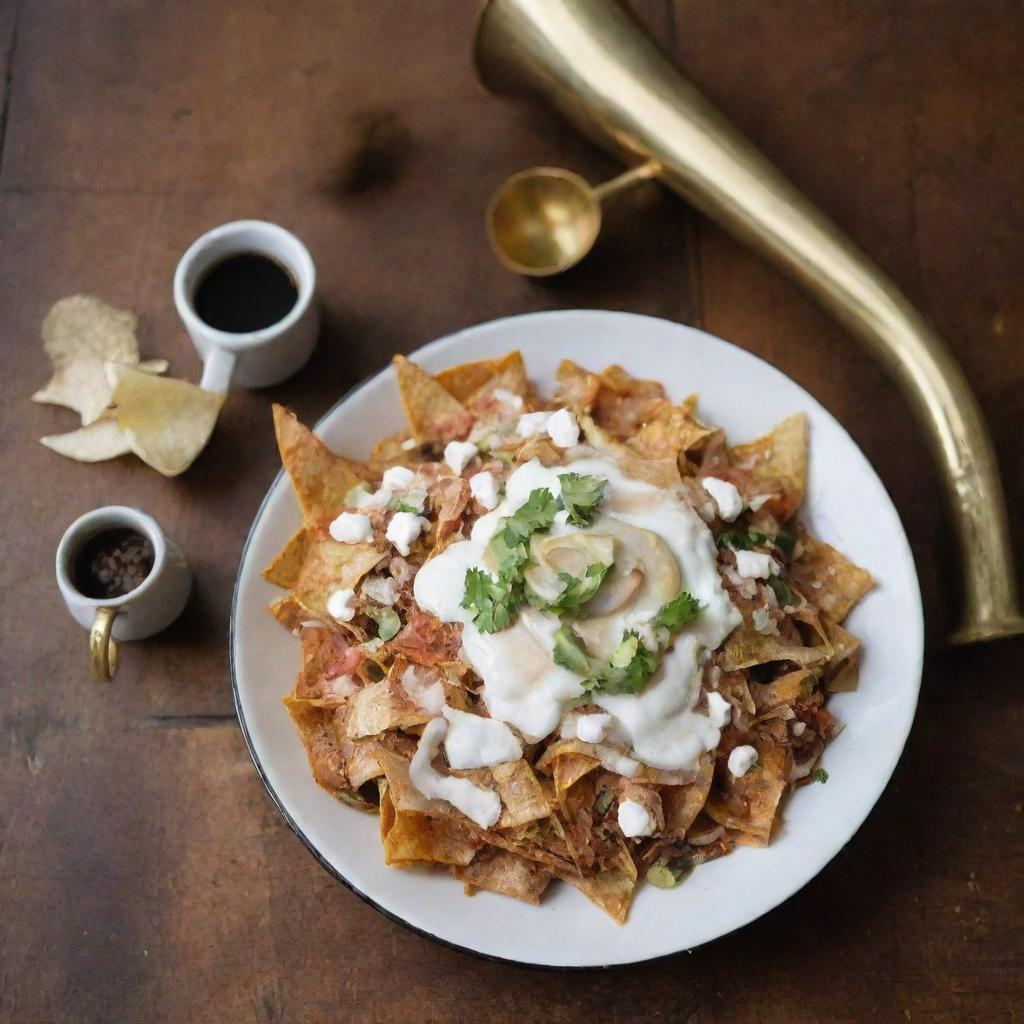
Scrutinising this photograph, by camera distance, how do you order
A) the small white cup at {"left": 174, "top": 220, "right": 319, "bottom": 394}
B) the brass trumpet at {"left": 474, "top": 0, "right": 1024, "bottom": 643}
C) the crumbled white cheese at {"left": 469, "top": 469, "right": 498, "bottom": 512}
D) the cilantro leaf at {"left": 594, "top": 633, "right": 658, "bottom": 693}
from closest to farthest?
the cilantro leaf at {"left": 594, "top": 633, "right": 658, "bottom": 693} → the crumbled white cheese at {"left": 469, "top": 469, "right": 498, "bottom": 512} → the brass trumpet at {"left": 474, "top": 0, "right": 1024, "bottom": 643} → the small white cup at {"left": 174, "top": 220, "right": 319, "bottom": 394}

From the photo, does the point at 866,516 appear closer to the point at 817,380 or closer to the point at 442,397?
the point at 817,380

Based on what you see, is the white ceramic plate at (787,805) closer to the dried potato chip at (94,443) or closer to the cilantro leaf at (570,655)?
the cilantro leaf at (570,655)

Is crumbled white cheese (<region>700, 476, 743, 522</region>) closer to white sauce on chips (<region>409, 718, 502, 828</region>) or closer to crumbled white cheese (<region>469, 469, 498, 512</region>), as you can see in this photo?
crumbled white cheese (<region>469, 469, 498, 512</region>)

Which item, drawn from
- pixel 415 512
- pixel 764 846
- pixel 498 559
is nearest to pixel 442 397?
pixel 415 512

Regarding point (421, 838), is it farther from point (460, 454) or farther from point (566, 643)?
point (460, 454)

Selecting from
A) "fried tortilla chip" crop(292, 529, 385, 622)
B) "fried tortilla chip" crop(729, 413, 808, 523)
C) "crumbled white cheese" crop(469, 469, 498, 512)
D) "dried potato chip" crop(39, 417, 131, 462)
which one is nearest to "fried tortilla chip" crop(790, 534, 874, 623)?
"fried tortilla chip" crop(729, 413, 808, 523)

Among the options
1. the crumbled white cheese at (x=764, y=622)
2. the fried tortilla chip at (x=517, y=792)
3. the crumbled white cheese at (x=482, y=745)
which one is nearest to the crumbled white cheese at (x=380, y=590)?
the crumbled white cheese at (x=482, y=745)
